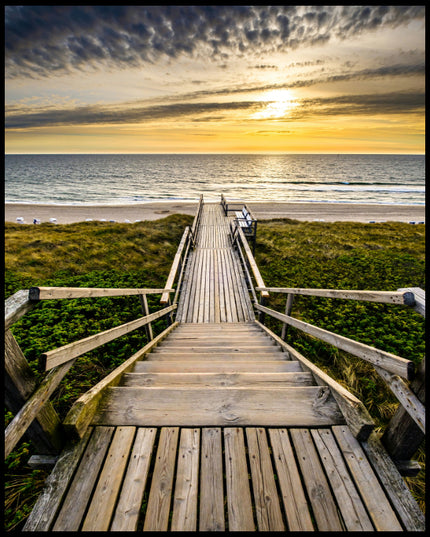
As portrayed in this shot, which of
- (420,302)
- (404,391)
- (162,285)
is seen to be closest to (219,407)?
(404,391)

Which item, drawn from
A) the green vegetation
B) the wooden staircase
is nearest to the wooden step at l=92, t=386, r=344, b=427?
the wooden staircase

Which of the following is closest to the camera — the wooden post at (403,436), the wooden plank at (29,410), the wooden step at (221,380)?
the wooden plank at (29,410)

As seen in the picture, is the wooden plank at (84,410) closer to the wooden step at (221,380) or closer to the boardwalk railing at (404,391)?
the wooden step at (221,380)

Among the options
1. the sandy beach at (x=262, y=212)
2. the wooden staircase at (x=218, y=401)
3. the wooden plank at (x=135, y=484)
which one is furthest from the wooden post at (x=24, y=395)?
the sandy beach at (x=262, y=212)

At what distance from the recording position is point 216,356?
3.64m

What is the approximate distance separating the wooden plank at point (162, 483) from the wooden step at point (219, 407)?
124mm

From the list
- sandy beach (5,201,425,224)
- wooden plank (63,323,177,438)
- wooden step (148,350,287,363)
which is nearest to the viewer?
wooden plank (63,323,177,438)

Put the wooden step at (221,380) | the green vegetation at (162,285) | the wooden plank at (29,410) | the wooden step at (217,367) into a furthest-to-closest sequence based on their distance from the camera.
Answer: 1. the green vegetation at (162,285)
2. the wooden step at (217,367)
3. the wooden step at (221,380)
4. the wooden plank at (29,410)

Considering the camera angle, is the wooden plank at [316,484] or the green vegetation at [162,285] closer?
the wooden plank at [316,484]

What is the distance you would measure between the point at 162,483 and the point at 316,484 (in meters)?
1.00

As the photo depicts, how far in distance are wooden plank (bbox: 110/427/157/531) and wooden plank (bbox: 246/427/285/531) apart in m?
0.72

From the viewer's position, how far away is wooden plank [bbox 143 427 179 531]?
150 cm

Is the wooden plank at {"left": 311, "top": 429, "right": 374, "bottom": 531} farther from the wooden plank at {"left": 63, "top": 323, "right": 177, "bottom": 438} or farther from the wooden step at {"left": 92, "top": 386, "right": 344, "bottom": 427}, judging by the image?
the wooden plank at {"left": 63, "top": 323, "right": 177, "bottom": 438}

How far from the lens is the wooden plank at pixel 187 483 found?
1.49 meters
